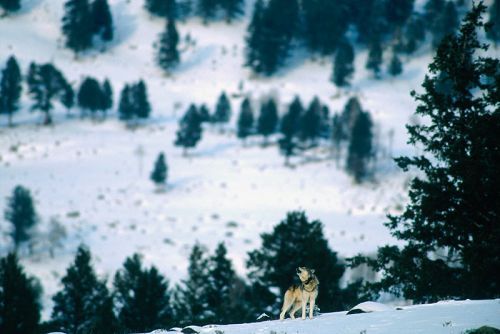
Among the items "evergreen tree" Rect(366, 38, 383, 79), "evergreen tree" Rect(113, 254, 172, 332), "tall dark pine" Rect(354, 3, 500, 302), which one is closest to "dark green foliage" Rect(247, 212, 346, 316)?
"evergreen tree" Rect(113, 254, 172, 332)

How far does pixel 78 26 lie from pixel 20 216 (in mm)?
64630

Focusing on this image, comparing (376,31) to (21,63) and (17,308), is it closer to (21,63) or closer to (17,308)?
(21,63)

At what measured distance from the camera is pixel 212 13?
355 ft

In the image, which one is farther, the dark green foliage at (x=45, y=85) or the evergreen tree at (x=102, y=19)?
the evergreen tree at (x=102, y=19)

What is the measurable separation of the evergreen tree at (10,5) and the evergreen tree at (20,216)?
257 ft

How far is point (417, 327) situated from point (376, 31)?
341 ft

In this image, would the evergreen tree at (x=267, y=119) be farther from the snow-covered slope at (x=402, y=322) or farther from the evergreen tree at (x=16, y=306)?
the snow-covered slope at (x=402, y=322)

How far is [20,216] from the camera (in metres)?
43.4

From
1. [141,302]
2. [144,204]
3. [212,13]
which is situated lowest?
[141,302]

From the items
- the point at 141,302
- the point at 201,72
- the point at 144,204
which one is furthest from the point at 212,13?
the point at 141,302

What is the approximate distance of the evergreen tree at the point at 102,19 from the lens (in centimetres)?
10019

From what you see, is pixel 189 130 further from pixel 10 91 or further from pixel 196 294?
pixel 196 294

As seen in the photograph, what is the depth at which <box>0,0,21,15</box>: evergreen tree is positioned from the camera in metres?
98.9

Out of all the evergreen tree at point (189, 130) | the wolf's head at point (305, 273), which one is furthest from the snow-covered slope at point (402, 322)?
the evergreen tree at point (189, 130)
